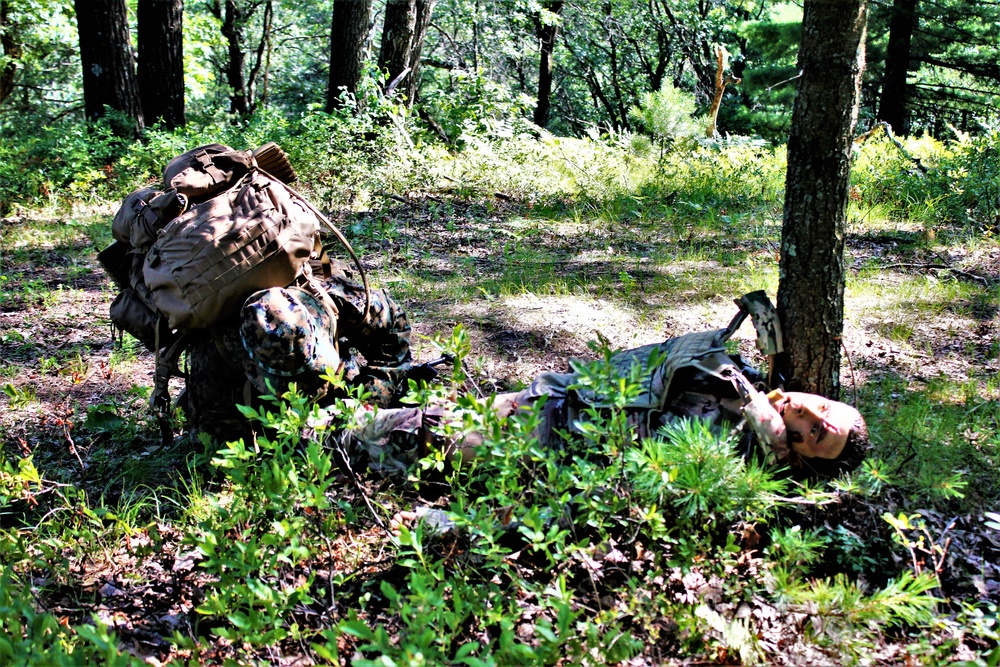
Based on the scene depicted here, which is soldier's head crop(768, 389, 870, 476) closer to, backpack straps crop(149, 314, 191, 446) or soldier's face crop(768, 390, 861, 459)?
soldier's face crop(768, 390, 861, 459)

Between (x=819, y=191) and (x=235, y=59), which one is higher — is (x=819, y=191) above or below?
below

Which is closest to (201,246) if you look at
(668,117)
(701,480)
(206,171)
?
(206,171)

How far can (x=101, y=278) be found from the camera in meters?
6.41

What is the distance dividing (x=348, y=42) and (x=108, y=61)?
2860 millimetres

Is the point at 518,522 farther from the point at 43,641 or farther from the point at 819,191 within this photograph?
the point at 819,191

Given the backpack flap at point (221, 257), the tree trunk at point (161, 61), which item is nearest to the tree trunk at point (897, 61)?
the tree trunk at point (161, 61)

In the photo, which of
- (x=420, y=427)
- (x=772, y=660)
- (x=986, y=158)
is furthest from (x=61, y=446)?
(x=986, y=158)

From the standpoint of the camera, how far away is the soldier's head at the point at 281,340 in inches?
127

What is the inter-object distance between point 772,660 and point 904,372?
2674 millimetres

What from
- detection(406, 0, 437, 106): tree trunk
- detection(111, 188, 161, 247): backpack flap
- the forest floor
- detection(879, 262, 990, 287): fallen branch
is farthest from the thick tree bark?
detection(879, 262, 990, 287): fallen branch

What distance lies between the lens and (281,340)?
3.23 metres

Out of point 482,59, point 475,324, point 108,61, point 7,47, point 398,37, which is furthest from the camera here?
point 482,59

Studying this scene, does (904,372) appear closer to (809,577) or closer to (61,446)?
(809,577)

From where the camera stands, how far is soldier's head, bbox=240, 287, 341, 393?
127 inches
